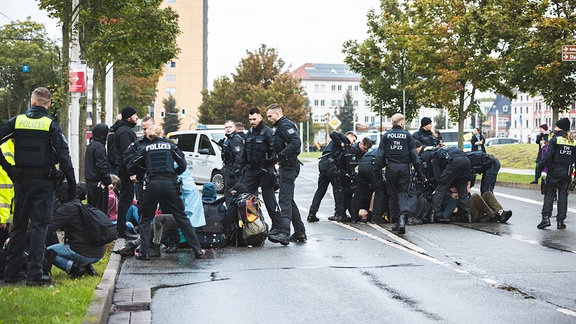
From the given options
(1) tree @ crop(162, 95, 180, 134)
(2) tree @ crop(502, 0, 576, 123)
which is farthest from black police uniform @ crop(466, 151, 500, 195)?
(1) tree @ crop(162, 95, 180, 134)

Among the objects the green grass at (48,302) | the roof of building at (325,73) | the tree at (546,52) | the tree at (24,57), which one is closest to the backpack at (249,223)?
the green grass at (48,302)

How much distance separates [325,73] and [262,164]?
548 ft

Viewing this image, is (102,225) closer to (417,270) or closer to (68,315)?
(68,315)

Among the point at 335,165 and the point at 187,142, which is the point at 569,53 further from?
the point at 187,142

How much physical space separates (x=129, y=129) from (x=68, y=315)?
631cm

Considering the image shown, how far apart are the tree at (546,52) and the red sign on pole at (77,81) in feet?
49.1

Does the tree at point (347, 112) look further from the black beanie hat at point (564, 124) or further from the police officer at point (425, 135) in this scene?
the black beanie hat at point (564, 124)

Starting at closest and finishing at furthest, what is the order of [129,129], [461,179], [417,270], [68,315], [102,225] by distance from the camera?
[68,315], [102,225], [417,270], [129,129], [461,179]

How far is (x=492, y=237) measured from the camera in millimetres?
13641

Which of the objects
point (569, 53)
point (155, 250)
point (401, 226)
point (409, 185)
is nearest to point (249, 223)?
point (155, 250)

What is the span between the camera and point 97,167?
1251cm

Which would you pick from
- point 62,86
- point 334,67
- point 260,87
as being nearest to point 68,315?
point 62,86

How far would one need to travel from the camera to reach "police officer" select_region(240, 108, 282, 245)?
1248 cm

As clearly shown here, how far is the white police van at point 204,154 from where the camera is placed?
26.2 m
